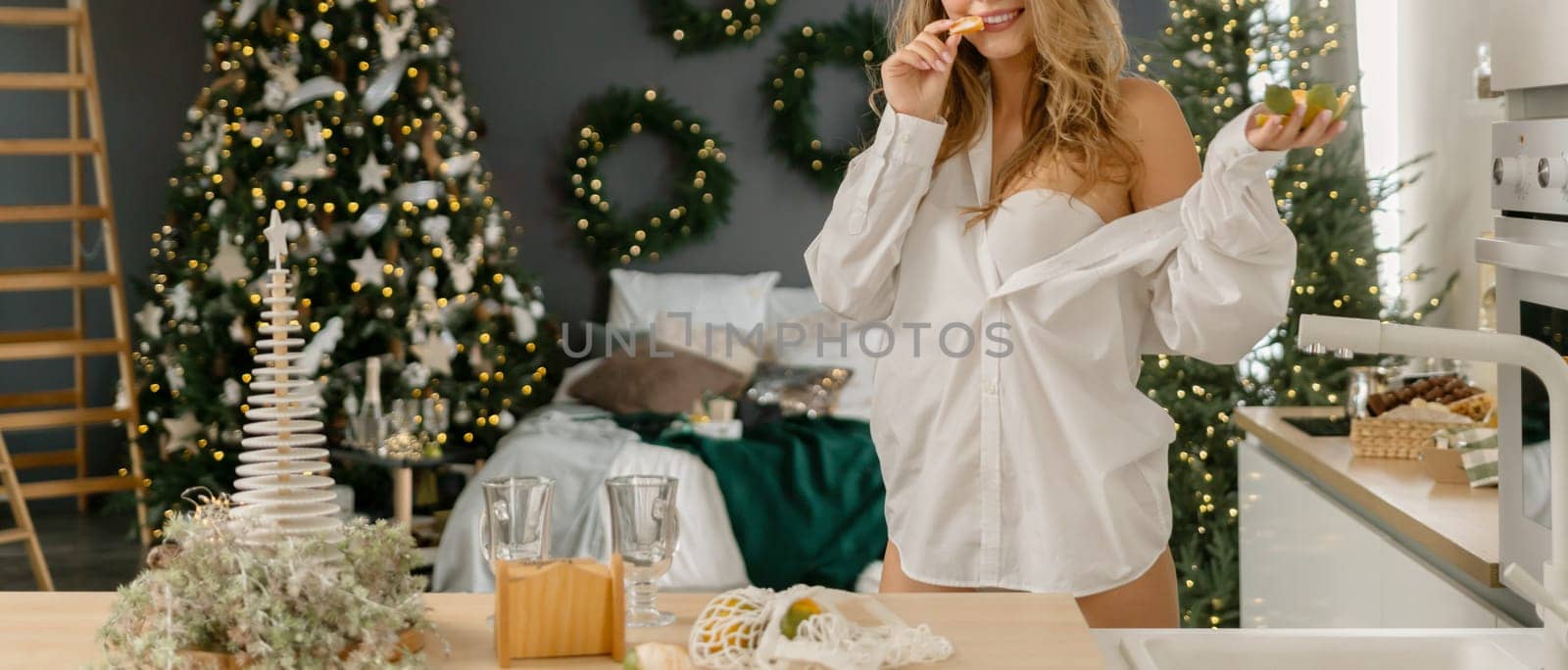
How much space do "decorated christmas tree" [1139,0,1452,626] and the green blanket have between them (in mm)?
984

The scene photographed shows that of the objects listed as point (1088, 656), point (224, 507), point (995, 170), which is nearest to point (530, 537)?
point (224, 507)

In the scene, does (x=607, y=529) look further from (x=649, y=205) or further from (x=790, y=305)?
(x=649, y=205)

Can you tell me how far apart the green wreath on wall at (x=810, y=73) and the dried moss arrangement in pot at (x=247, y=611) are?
196 inches

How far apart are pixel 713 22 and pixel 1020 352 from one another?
4578 millimetres

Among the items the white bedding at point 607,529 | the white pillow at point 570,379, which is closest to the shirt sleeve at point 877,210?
the white bedding at point 607,529

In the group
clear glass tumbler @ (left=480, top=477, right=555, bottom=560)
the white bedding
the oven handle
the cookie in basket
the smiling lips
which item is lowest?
the white bedding

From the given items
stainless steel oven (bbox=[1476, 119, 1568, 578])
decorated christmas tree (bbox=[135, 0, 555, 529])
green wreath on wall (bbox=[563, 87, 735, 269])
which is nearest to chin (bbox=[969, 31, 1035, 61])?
stainless steel oven (bbox=[1476, 119, 1568, 578])

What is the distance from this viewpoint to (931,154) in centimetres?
169

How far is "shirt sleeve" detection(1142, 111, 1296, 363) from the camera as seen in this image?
1.41 metres

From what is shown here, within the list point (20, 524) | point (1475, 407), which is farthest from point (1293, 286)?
point (20, 524)

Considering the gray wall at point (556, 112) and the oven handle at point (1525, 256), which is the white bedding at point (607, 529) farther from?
the oven handle at point (1525, 256)

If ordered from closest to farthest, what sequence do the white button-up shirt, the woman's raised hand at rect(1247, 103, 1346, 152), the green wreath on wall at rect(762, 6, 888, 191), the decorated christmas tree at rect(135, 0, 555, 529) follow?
the woman's raised hand at rect(1247, 103, 1346, 152)
the white button-up shirt
the decorated christmas tree at rect(135, 0, 555, 529)
the green wreath on wall at rect(762, 6, 888, 191)

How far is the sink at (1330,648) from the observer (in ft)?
4.41

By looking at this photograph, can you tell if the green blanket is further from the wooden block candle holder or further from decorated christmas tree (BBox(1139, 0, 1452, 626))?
the wooden block candle holder
